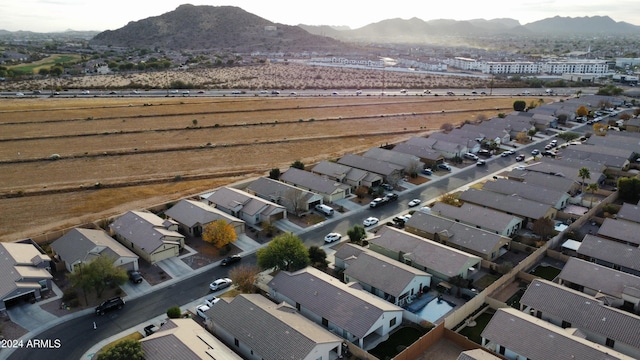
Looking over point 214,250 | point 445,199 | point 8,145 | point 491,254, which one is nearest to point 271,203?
point 214,250

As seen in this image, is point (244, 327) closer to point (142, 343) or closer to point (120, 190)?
point (142, 343)

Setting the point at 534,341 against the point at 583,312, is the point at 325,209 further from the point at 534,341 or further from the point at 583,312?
the point at 583,312

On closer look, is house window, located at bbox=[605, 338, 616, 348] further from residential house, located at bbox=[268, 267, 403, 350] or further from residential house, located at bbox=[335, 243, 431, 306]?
residential house, located at bbox=[268, 267, 403, 350]

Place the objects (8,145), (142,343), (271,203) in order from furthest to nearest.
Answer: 1. (8,145)
2. (271,203)
3. (142,343)

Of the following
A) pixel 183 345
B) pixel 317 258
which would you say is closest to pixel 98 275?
pixel 183 345

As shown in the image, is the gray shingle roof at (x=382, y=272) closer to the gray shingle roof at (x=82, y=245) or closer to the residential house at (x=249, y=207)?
the residential house at (x=249, y=207)

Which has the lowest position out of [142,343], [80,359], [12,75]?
[80,359]

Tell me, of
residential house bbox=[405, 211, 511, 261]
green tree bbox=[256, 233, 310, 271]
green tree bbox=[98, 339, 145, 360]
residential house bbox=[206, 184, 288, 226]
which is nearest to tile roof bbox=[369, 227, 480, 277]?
residential house bbox=[405, 211, 511, 261]

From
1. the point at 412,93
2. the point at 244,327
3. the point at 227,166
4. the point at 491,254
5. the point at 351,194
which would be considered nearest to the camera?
the point at 244,327
